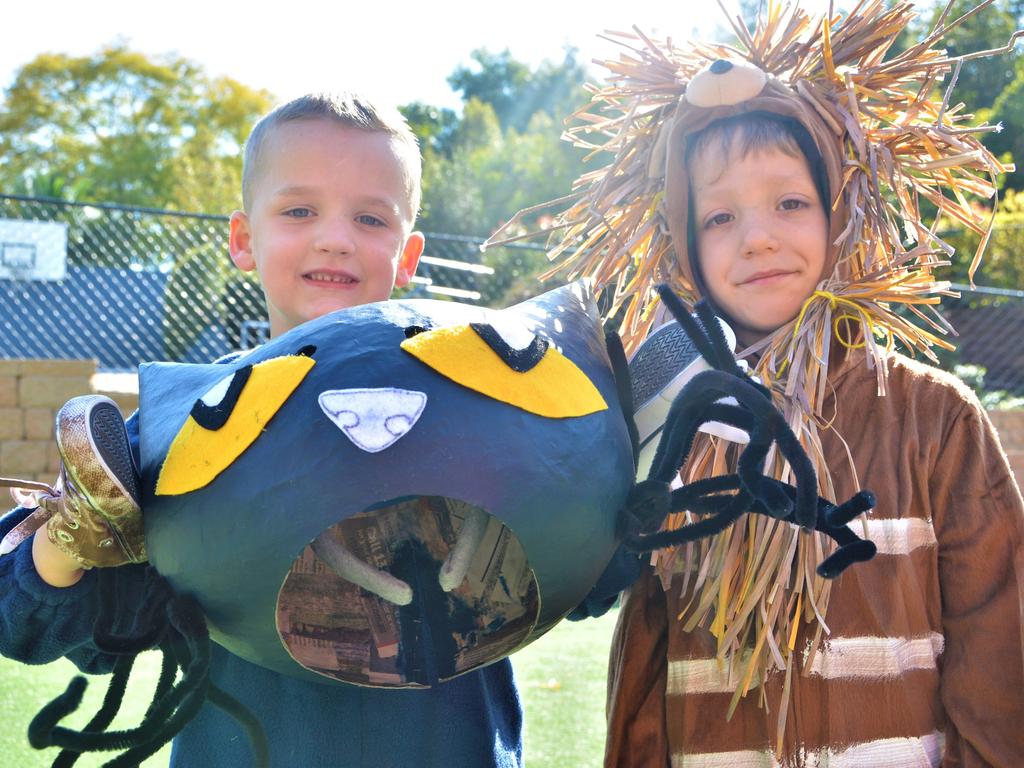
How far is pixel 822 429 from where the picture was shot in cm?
215

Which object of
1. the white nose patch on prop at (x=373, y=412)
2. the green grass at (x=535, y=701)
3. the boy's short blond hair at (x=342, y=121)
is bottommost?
the green grass at (x=535, y=701)

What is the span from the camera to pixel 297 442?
4.02 ft

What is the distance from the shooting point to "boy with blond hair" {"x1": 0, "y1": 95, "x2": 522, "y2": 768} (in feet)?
4.70

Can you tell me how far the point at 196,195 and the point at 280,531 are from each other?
26571mm

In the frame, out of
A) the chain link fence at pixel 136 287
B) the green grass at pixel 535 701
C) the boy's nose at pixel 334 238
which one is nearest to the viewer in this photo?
the boy's nose at pixel 334 238

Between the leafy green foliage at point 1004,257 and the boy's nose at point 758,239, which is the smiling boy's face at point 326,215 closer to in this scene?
the boy's nose at point 758,239

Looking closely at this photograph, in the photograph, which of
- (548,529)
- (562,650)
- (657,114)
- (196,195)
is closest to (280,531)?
(548,529)

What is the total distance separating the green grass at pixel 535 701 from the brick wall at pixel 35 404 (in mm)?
2702

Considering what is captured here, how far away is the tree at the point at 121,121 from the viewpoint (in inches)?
1161

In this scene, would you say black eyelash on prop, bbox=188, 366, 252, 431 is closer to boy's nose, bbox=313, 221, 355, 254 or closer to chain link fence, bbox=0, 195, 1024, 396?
boy's nose, bbox=313, 221, 355, 254

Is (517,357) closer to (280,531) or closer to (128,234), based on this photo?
(280,531)

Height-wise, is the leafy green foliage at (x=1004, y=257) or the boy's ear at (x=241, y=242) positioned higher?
the leafy green foliage at (x=1004, y=257)

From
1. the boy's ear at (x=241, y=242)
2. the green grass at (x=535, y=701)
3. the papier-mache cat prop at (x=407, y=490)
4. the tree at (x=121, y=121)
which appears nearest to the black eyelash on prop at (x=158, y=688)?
the papier-mache cat prop at (x=407, y=490)

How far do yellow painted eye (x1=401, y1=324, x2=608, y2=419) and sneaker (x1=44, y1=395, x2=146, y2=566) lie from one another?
1.27ft
